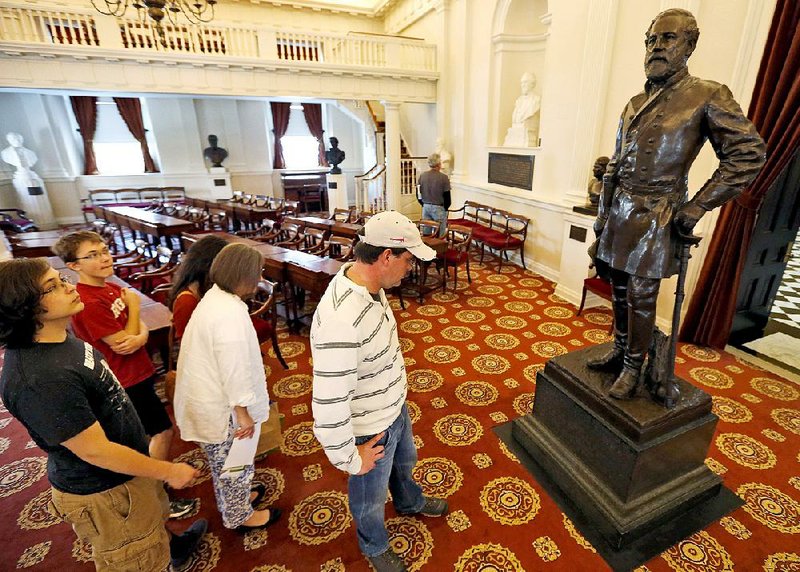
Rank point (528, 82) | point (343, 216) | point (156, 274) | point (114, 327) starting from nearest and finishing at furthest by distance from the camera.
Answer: point (114, 327) < point (156, 274) < point (528, 82) < point (343, 216)

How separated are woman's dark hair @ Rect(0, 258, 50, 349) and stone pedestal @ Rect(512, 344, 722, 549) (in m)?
2.45

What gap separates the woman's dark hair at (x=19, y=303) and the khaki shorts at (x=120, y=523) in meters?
0.56

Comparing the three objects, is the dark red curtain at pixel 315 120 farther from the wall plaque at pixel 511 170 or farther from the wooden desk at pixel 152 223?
the wall plaque at pixel 511 170

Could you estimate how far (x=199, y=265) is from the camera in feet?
6.54

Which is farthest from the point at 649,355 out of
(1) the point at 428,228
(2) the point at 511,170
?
(2) the point at 511,170

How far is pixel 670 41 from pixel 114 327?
295cm

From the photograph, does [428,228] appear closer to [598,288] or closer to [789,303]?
[598,288]

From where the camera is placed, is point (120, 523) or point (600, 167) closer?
point (120, 523)

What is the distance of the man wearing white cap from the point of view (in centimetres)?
127

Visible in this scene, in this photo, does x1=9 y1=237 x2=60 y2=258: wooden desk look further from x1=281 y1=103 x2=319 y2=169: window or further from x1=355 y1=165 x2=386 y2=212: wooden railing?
x1=281 y1=103 x2=319 y2=169: window

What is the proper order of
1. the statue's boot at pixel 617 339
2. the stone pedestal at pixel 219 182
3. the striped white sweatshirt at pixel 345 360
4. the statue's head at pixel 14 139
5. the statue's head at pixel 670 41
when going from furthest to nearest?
1. the stone pedestal at pixel 219 182
2. the statue's head at pixel 14 139
3. the statue's boot at pixel 617 339
4. the statue's head at pixel 670 41
5. the striped white sweatshirt at pixel 345 360

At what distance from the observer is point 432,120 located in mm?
10000

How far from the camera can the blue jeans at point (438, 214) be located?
6059 millimetres

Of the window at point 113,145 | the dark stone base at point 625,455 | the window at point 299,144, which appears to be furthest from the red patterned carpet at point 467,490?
the window at point 299,144
